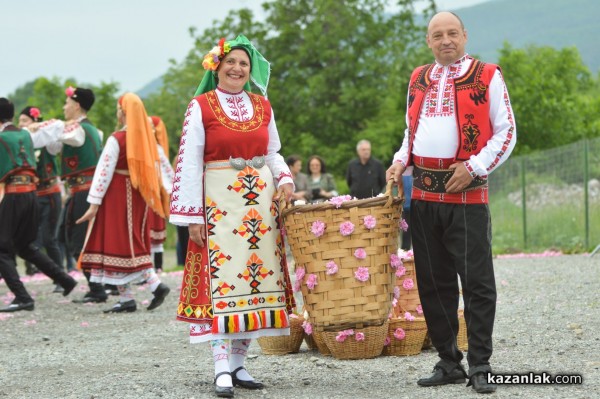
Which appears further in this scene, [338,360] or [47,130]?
[47,130]

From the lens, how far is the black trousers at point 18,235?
34.5ft

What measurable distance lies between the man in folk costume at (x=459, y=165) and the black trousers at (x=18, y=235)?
234 inches

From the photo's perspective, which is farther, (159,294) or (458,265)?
(159,294)

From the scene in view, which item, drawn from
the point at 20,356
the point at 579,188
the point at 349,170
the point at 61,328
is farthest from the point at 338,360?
the point at 579,188

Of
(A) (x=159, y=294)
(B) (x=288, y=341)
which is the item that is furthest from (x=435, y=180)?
(A) (x=159, y=294)

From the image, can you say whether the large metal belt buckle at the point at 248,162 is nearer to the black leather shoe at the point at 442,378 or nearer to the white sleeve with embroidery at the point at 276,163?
the white sleeve with embroidery at the point at 276,163

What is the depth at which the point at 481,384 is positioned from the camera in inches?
211

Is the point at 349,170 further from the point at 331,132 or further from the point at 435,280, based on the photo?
the point at 331,132

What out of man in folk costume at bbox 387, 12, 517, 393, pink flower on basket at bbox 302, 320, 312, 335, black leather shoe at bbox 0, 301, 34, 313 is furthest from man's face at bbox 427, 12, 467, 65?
black leather shoe at bbox 0, 301, 34, 313

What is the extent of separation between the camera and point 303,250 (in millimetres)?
5984

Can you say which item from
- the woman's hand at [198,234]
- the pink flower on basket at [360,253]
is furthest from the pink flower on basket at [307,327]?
the woman's hand at [198,234]

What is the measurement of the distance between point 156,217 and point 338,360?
6863mm

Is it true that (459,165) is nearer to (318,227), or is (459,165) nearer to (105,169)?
(318,227)

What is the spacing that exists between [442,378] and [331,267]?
2.93ft
